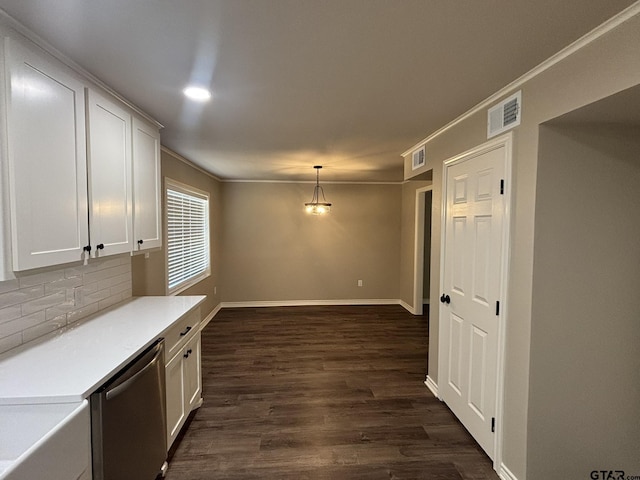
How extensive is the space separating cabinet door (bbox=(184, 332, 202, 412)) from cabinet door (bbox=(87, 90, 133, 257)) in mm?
886

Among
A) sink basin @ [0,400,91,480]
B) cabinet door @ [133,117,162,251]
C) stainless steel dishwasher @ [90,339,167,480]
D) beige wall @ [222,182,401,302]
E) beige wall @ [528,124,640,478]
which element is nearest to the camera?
sink basin @ [0,400,91,480]

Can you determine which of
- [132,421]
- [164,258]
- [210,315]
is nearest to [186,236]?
[164,258]

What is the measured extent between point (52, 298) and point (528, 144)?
112 inches

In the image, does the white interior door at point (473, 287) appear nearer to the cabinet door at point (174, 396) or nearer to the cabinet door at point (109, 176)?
the cabinet door at point (174, 396)

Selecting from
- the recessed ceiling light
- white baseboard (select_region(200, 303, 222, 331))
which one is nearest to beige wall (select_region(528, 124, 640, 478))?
the recessed ceiling light

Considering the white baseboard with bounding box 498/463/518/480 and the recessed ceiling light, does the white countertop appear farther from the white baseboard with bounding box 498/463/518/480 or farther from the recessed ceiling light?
the white baseboard with bounding box 498/463/518/480

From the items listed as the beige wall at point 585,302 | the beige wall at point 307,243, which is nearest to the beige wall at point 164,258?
the beige wall at point 307,243

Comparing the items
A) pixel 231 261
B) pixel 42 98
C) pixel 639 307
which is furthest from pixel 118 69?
pixel 231 261

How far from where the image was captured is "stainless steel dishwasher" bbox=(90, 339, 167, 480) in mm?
1331

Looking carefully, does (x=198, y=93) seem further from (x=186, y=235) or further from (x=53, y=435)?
(x=186, y=235)

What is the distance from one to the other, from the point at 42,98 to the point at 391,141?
2.60 m

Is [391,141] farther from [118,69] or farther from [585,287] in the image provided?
[118,69]

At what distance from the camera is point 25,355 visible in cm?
152

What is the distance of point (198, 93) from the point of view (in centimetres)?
199
